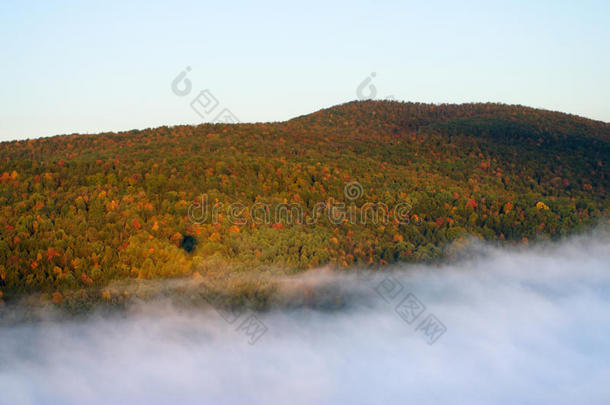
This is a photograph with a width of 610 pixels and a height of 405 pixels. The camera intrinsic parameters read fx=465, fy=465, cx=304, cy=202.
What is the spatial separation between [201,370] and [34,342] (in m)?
7.02

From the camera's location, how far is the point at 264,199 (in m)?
30.0

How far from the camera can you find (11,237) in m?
21.5

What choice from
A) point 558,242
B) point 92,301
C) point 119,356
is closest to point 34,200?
point 92,301

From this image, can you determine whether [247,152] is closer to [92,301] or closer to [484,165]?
[92,301]
